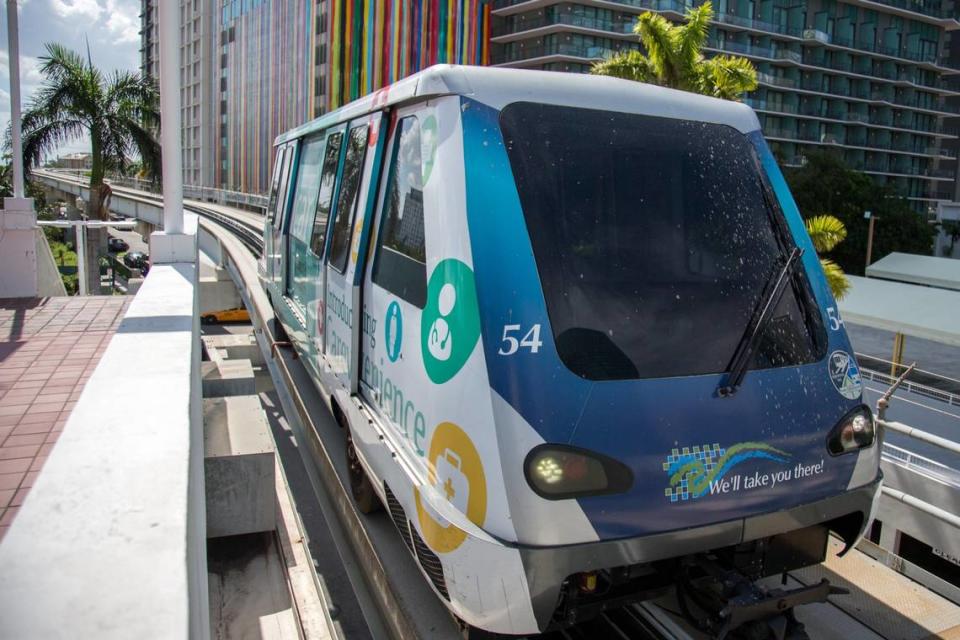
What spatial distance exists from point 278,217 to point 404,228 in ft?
16.6

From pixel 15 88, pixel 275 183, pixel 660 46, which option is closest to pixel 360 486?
pixel 275 183

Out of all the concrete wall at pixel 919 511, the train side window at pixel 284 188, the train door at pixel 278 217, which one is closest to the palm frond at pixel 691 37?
the train door at pixel 278 217

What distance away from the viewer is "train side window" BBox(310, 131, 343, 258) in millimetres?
5486

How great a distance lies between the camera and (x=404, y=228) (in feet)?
12.3

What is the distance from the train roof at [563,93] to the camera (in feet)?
10.9

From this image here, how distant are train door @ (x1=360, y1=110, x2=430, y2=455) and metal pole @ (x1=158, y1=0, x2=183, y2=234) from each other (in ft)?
10.3

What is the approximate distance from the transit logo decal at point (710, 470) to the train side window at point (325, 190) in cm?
328

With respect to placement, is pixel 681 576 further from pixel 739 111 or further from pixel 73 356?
pixel 73 356

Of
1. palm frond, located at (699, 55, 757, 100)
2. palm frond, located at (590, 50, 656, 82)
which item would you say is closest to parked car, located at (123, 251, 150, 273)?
palm frond, located at (590, 50, 656, 82)

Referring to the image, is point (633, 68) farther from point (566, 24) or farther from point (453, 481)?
point (566, 24)

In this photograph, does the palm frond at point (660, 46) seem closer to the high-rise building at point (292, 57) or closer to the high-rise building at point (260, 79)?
the high-rise building at point (292, 57)

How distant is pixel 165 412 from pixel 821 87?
73201 millimetres

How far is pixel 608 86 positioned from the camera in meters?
3.61

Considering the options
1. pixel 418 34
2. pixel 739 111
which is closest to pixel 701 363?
pixel 739 111
